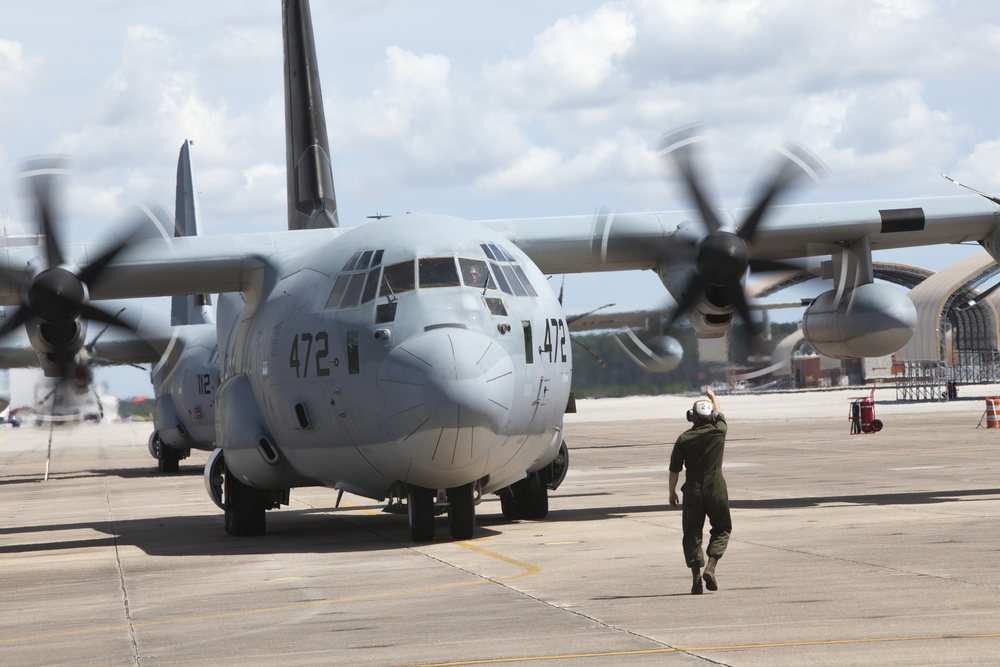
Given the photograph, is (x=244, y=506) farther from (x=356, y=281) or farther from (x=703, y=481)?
(x=703, y=481)

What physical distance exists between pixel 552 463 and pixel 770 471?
1046cm

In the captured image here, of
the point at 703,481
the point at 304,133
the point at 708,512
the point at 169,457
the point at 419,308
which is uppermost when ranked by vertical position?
the point at 304,133

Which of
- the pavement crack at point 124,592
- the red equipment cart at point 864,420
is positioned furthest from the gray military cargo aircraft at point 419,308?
the red equipment cart at point 864,420

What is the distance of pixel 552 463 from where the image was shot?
690 inches

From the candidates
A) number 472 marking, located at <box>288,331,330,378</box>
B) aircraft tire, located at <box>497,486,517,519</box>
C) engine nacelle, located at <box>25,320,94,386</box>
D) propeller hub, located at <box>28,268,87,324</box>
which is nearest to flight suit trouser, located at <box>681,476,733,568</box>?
number 472 marking, located at <box>288,331,330,378</box>

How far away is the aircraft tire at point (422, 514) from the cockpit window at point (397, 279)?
2.38 metres

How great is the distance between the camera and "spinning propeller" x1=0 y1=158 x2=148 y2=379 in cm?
1659

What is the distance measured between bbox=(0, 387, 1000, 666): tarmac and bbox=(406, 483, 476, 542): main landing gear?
25cm

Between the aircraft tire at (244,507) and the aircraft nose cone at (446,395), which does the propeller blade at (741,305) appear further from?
the aircraft tire at (244,507)

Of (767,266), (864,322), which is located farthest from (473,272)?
(864,322)

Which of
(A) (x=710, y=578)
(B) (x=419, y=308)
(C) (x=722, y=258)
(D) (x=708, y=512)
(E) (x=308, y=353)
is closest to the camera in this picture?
(A) (x=710, y=578)

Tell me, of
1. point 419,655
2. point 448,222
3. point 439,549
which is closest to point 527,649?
point 419,655

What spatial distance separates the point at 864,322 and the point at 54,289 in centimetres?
1174

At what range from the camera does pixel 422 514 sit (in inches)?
588
